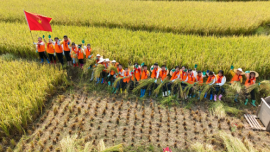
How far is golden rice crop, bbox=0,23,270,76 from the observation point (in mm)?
4617

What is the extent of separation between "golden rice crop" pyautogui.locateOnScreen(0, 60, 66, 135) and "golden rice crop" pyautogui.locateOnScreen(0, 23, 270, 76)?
54.7 inches

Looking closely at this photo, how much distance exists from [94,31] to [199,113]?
5505 mm

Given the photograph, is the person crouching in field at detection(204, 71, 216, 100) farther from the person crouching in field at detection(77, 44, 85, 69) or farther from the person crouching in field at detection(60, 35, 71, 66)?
the person crouching in field at detection(60, 35, 71, 66)

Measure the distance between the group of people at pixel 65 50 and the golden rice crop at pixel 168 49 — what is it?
0.42 m

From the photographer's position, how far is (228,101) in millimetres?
4160

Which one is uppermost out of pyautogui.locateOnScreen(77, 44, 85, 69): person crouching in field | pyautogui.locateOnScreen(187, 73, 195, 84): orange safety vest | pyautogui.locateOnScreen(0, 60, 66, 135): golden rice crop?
pyautogui.locateOnScreen(77, 44, 85, 69): person crouching in field

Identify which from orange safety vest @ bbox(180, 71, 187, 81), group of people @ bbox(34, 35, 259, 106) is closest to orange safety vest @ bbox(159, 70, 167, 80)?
group of people @ bbox(34, 35, 259, 106)

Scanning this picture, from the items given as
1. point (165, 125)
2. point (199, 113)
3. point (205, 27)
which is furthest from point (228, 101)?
point (205, 27)

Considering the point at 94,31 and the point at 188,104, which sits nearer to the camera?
the point at 188,104

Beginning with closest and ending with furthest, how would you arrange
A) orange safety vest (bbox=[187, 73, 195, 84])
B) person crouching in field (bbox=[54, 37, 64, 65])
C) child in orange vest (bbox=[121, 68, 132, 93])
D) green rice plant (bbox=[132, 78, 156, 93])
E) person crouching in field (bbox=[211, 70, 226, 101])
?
1. person crouching in field (bbox=[211, 70, 226, 101])
2. orange safety vest (bbox=[187, 73, 195, 84])
3. green rice plant (bbox=[132, 78, 156, 93])
4. child in orange vest (bbox=[121, 68, 132, 93])
5. person crouching in field (bbox=[54, 37, 64, 65])

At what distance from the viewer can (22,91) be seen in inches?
155

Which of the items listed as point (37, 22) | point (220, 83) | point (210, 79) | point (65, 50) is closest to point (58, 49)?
point (65, 50)

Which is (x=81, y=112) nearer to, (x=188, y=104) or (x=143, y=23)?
(x=188, y=104)

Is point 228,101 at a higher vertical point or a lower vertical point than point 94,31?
lower
